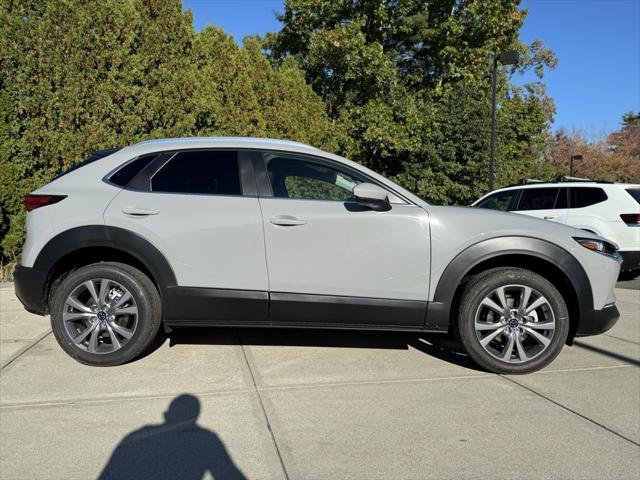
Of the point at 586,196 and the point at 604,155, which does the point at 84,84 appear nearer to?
the point at 586,196

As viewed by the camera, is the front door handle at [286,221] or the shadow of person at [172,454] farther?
the front door handle at [286,221]

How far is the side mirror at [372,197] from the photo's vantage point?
144 inches

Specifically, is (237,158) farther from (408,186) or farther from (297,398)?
(408,186)

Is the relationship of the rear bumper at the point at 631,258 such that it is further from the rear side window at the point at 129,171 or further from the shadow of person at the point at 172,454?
the shadow of person at the point at 172,454

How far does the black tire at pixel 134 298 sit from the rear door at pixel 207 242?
0.21 meters

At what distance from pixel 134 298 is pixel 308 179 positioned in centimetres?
166

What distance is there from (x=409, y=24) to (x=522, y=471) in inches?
775

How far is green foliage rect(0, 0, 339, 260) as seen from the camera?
7.52 metres

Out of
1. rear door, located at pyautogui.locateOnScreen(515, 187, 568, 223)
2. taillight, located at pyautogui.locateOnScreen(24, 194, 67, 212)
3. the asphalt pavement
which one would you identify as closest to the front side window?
the asphalt pavement

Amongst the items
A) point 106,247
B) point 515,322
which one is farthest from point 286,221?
point 515,322

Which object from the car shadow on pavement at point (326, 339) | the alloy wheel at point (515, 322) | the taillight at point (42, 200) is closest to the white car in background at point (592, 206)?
the car shadow on pavement at point (326, 339)

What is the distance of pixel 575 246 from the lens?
152 inches

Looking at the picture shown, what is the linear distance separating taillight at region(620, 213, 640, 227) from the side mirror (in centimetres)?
617

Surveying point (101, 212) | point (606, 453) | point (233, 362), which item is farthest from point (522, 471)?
point (101, 212)
